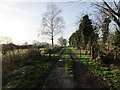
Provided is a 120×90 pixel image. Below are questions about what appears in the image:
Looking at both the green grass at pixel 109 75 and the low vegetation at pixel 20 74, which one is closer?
the low vegetation at pixel 20 74

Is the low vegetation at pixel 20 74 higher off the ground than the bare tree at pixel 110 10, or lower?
lower

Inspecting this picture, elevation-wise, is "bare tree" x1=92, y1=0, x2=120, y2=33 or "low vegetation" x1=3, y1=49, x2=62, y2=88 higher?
"bare tree" x1=92, y1=0, x2=120, y2=33

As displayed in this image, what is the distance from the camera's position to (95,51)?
1555 cm

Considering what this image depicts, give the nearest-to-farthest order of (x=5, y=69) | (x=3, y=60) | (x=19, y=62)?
(x=5, y=69)
(x=3, y=60)
(x=19, y=62)

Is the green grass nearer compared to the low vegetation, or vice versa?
the low vegetation

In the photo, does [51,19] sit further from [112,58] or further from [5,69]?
[5,69]

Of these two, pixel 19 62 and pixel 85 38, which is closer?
pixel 19 62

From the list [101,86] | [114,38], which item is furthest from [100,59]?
[101,86]

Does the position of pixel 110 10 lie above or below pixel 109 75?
above

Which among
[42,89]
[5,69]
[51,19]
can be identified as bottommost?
[42,89]

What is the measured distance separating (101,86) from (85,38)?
23.2 meters

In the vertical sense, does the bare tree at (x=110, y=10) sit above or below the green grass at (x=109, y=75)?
above

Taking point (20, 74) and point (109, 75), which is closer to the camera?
point (20, 74)

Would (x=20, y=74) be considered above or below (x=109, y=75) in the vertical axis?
above
